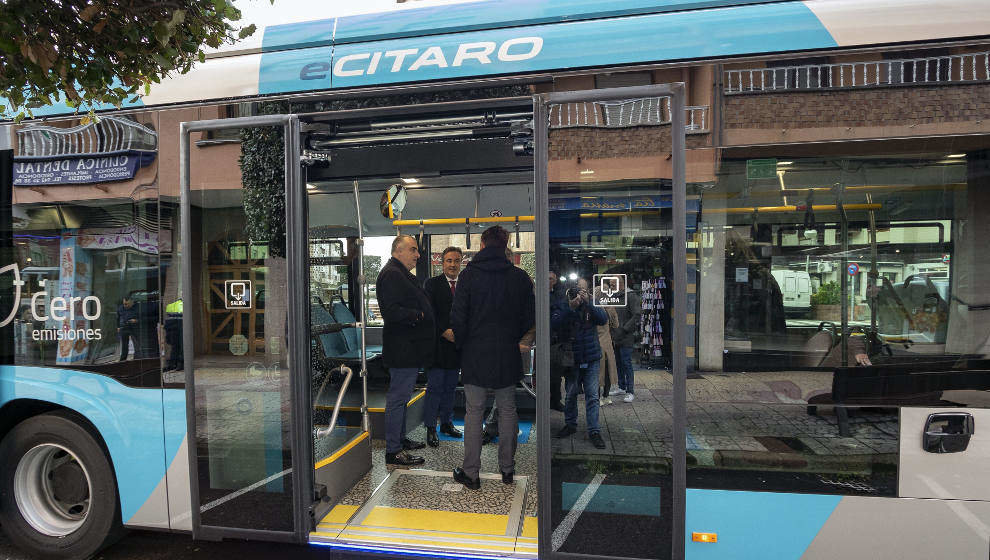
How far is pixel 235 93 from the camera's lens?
277 centimetres

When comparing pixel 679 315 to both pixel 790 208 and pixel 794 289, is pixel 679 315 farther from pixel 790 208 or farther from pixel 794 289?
pixel 790 208

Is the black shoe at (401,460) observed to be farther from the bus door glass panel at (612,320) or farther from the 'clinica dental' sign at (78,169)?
the 'clinica dental' sign at (78,169)

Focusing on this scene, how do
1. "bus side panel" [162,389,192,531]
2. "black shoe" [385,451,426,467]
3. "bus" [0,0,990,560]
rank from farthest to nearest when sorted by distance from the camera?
"black shoe" [385,451,426,467] < "bus side panel" [162,389,192,531] < "bus" [0,0,990,560]

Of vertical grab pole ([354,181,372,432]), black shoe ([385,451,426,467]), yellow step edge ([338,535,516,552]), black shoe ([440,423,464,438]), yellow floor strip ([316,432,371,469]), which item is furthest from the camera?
black shoe ([440,423,464,438])

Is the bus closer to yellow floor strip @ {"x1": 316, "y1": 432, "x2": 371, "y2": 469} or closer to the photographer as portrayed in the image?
the photographer

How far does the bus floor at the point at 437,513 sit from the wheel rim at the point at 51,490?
5.22 ft

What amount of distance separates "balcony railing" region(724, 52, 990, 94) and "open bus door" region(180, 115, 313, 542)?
231cm

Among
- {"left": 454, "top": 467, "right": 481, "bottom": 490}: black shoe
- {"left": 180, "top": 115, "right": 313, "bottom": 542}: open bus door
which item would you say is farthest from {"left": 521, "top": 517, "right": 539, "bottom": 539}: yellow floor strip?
{"left": 180, "top": 115, "right": 313, "bottom": 542}: open bus door

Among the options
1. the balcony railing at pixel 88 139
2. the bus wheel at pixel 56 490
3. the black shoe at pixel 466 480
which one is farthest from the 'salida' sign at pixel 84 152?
the black shoe at pixel 466 480

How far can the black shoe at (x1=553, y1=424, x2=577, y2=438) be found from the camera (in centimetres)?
238

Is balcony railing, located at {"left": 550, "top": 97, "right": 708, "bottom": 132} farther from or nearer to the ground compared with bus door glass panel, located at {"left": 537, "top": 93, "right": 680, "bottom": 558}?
farther from the ground

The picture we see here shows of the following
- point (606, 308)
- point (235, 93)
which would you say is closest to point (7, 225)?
point (235, 93)

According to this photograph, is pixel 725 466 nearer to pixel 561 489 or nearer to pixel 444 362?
pixel 561 489

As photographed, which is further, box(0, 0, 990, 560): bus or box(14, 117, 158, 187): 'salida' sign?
box(14, 117, 158, 187): 'salida' sign
